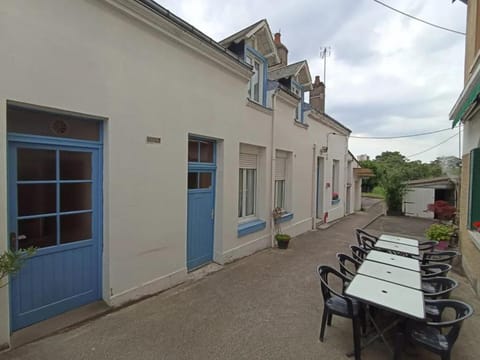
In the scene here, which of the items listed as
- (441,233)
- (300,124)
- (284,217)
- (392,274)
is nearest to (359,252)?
(392,274)

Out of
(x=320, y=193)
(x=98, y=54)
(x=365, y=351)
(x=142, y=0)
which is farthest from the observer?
(x=320, y=193)

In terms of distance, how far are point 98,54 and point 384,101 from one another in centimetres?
1338

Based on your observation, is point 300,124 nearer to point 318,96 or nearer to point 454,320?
point 318,96

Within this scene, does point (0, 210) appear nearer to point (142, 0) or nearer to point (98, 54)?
point (98, 54)

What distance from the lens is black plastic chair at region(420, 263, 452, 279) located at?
3.58 metres

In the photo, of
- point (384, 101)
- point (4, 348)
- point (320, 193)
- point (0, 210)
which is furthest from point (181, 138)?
point (384, 101)

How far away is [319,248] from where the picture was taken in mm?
7266

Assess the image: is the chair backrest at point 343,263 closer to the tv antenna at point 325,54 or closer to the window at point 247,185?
the window at point 247,185

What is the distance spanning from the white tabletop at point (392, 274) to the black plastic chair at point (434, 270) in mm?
476

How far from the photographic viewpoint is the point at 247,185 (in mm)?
6805

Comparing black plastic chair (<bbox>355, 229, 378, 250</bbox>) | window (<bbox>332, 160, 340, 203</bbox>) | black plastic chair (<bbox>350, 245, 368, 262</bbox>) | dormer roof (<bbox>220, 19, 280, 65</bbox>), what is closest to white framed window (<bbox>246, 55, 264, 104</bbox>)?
dormer roof (<bbox>220, 19, 280, 65</bbox>)

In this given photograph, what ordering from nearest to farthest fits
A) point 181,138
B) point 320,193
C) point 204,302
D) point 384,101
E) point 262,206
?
point 204,302 < point 181,138 < point 262,206 < point 320,193 < point 384,101

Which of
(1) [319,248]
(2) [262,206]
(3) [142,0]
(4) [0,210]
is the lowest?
(1) [319,248]

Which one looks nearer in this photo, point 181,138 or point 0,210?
point 0,210
